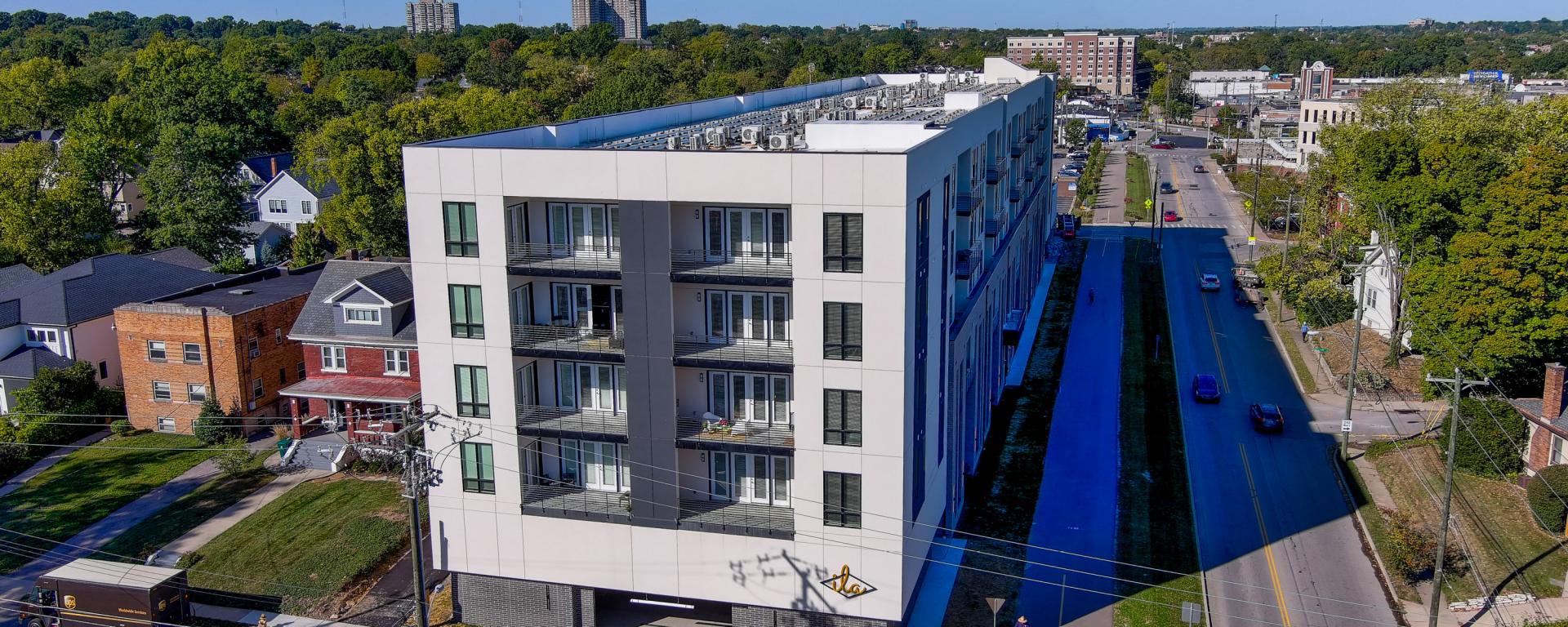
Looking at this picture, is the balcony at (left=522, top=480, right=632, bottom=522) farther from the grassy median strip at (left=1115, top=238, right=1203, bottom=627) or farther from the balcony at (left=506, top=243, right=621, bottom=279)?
the grassy median strip at (left=1115, top=238, right=1203, bottom=627)

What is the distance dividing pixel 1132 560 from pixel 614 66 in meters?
123

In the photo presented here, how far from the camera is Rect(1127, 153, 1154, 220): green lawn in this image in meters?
104

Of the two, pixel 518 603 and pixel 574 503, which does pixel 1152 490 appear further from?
pixel 518 603

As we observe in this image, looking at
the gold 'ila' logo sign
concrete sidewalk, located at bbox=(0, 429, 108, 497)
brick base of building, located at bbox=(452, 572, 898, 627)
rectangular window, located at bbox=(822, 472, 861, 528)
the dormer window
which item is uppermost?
the dormer window

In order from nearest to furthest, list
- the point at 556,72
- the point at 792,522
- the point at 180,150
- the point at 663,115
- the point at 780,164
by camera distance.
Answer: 1. the point at 780,164
2. the point at 792,522
3. the point at 663,115
4. the point at 180,150
5. the point at 556,72

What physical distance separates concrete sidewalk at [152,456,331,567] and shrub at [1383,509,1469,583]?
38032 millimetres

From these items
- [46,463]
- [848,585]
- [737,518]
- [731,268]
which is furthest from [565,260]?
[46,463]

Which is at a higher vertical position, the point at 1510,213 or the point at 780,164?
the point at 780,164

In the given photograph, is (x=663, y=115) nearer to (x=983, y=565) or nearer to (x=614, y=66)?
(x=983, y=565)

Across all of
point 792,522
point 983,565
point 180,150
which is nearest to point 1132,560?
point 983,565

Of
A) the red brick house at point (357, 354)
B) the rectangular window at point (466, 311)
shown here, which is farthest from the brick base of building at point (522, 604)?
the red brick house at point (357, 354)

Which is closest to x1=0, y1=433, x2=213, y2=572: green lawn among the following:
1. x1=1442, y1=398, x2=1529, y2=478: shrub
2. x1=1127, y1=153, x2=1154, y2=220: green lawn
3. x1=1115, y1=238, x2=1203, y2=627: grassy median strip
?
x1=1115, y1=238, x2=1203, y2=627: grassy median strip

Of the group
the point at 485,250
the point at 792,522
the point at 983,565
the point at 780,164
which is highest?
the point at 780,164

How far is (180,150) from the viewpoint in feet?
263
